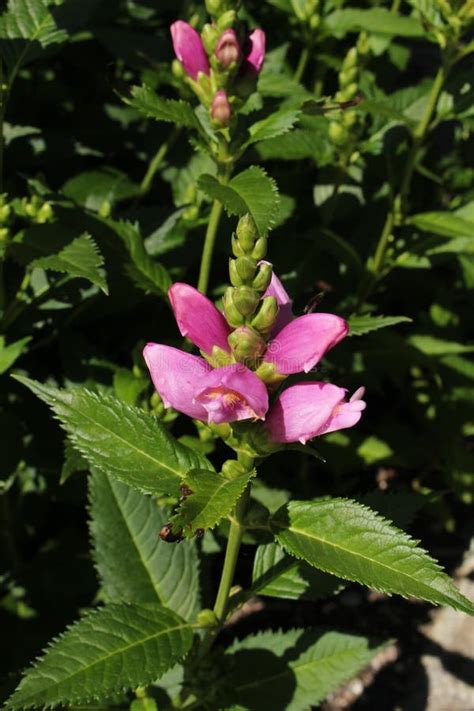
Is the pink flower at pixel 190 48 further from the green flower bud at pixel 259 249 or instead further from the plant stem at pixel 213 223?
the green flower bud at pixel 259 249

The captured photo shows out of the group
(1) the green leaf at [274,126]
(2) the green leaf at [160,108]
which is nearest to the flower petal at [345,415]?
(1) the green leaf at [274,126]

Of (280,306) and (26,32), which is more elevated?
(26,32)

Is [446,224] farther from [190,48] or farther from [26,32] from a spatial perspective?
[26,32]

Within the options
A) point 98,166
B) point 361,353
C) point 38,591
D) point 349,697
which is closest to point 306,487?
point 361,353

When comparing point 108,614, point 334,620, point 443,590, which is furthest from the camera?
point 334,620

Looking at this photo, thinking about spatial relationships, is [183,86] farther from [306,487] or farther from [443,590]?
[443,590]

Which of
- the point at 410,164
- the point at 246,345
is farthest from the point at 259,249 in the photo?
the point at 410,164

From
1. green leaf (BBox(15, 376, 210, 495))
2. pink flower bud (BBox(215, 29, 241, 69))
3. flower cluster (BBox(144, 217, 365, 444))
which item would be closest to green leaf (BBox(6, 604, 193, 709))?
green leaf (BBox(15, 376, 210, 495))
